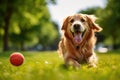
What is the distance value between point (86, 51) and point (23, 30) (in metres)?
46.4

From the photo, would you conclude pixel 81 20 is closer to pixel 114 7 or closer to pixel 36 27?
pixel 114 7

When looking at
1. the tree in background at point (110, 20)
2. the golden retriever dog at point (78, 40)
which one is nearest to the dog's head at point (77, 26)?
the golden retriever dog at point (78, 40)

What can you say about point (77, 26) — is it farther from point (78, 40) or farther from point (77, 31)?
point (78, 40)

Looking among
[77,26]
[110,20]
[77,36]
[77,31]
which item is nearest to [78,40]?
[77,36]

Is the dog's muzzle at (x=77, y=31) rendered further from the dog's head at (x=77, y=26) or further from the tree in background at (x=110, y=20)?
the tree in background at (x=110, y=20)

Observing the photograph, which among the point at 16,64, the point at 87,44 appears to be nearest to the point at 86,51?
the point at 87,44

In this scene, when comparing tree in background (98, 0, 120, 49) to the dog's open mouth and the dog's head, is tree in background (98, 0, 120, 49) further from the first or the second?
the dog's open mouth

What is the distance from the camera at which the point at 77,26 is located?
9578 mm

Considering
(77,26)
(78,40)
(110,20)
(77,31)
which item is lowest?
(110,20)

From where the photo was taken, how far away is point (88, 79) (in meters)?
5.13

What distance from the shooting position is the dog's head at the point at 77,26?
9.66m

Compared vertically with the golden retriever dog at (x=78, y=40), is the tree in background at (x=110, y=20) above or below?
below

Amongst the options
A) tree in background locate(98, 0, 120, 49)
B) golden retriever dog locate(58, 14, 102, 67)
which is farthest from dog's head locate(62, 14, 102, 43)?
tree in background locate(98, 0, 120, 49)

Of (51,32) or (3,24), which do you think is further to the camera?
(51,32)
